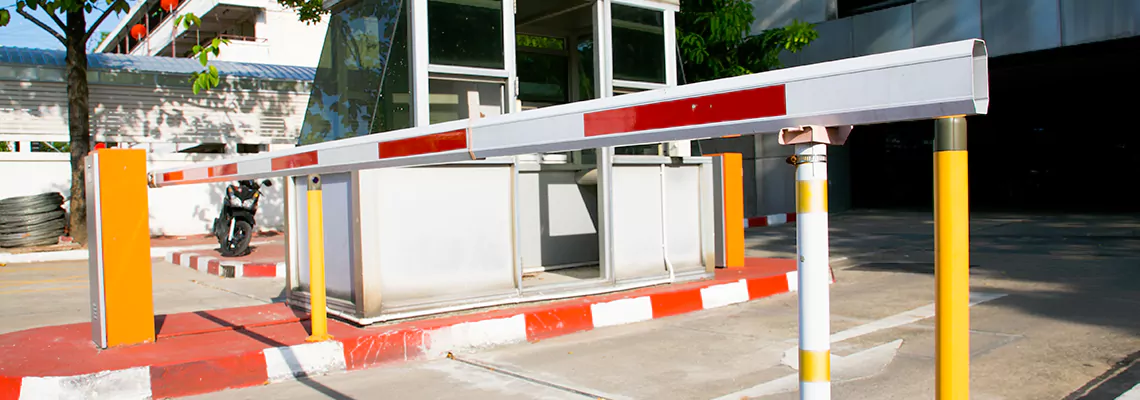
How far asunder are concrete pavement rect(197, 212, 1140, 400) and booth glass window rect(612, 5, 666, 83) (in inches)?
83.4

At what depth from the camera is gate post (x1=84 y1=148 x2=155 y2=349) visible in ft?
15.8

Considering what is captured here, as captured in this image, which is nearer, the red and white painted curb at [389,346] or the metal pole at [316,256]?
the red and white painted curb at [389,346]

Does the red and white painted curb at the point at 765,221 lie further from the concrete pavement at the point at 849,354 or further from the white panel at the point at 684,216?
the white panel at the point at 684,216

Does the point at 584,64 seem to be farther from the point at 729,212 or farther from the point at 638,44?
the point at 729,212

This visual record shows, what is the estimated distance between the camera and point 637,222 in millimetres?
7027

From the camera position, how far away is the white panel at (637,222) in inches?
271

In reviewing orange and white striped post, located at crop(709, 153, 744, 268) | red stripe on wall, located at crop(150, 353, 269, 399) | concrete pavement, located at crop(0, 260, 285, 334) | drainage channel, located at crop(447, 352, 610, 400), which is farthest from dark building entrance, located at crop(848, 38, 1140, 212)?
red stripe on wall, located at crop(150, 353, 269, 399)

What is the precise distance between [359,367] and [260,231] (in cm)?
1183

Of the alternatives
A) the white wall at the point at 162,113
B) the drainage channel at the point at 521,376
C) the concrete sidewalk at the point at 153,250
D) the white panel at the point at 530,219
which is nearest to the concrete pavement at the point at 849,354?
the drainage channel at the point at 521,376

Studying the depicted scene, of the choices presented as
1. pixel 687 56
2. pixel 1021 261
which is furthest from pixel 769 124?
pixel 687 56

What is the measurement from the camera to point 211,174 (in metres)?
4.95

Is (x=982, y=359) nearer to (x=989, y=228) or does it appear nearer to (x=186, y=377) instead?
(x=186, y=377)

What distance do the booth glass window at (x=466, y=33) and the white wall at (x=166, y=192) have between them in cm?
1008

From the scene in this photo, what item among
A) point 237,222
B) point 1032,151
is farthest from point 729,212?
point 1032,151
